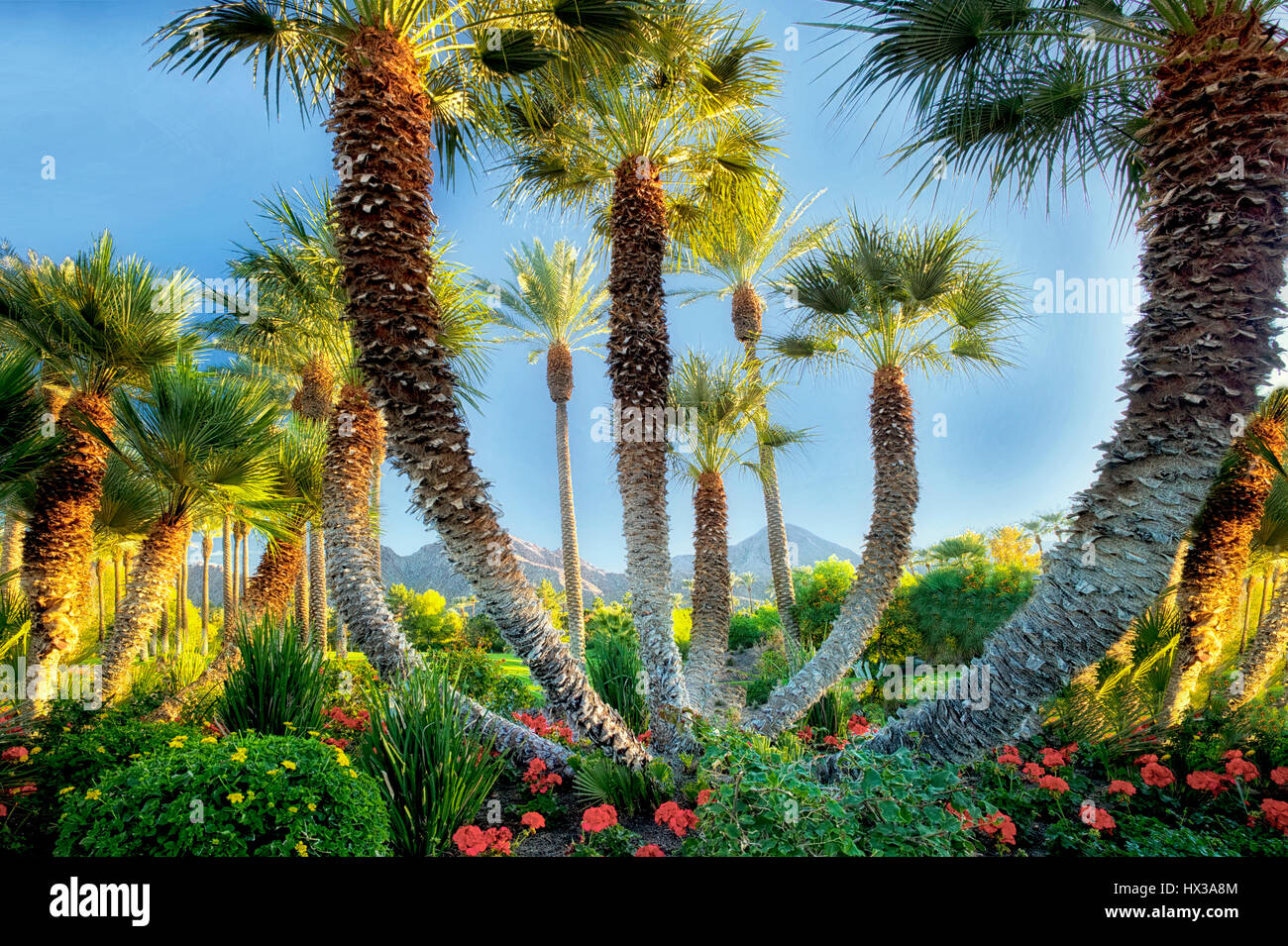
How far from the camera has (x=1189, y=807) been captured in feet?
16.3

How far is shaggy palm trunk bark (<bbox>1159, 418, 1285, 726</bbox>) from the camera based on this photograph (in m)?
6.76

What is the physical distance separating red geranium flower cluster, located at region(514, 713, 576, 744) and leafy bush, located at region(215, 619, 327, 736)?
2.17 meters

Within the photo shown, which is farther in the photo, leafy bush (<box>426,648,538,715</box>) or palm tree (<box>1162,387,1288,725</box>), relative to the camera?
leafy bush (<box>426,648,538,715</box>)

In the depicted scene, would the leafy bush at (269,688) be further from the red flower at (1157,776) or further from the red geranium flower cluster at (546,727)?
the red flower at (1157,776)

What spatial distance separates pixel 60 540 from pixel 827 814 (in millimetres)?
10148

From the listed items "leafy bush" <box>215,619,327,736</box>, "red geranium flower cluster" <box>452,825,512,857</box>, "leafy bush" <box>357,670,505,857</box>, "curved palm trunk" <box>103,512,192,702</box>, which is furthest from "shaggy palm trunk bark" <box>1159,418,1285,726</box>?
"curved palm trunk" <box>103,512,192,702</box>

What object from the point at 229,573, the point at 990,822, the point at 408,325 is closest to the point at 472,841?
the point at 990,822

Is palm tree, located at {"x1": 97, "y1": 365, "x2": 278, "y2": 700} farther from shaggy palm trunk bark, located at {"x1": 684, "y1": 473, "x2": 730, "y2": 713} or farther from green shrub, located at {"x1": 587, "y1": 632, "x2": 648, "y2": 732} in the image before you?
shaggy palm trunk bark, located at {"x1": 684, "y1": 473, "x2": 730, "y2": 713}

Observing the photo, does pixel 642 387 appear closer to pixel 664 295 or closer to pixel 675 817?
pixel 664 295

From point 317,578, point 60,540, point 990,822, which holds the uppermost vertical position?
point 60,540

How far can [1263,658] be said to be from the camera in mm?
7402

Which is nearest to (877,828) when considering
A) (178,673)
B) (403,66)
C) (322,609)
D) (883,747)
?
(883,747)

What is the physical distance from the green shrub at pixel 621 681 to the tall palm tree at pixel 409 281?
5.28ft
